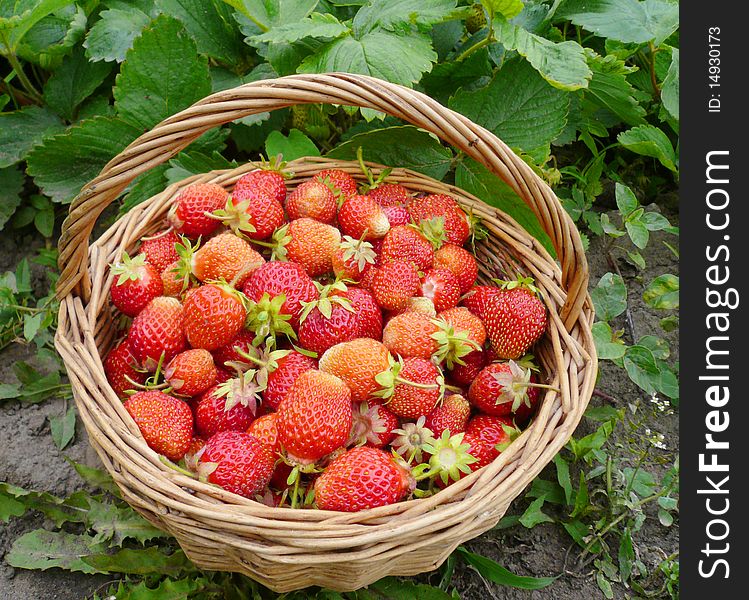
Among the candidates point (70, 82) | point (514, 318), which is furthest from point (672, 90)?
point (70, 82)

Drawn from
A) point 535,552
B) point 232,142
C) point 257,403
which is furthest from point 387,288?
point 232,142

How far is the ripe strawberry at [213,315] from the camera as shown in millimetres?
1003

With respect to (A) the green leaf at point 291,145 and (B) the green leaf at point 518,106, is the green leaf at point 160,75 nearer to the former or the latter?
(A) the green leaf at point 291,145

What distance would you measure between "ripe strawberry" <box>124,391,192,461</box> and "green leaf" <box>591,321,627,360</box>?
730 mm

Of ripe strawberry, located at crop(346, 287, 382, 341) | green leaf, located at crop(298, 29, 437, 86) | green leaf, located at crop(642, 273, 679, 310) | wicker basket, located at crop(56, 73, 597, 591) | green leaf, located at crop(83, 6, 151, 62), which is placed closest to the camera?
wicker basket, located at crop(56, 73, 597, 591)

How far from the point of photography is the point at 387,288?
1104mm

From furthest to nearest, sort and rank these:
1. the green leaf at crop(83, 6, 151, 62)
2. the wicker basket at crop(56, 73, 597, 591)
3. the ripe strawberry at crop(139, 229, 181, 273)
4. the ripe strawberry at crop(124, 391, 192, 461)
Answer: the green leaf at crop(83, 6, 151, 62) < the ripe strawberry at crop(139, 229, 181, 273) < the ripe strawberry at crop(124, 391, 192, 461) < the wicker basket at crop(56, 73, 597, 591)

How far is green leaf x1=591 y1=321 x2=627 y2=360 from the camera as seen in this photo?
1.27 metres

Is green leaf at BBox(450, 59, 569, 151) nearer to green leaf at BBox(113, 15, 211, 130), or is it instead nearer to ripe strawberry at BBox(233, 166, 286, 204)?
ripe strawberry at BBox(233, 166, 286, 204)

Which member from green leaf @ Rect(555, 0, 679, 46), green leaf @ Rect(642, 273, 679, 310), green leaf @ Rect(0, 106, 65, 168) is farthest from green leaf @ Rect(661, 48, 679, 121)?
green leaf @ Rect(0, 106, 65, 168)

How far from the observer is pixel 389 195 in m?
1.27

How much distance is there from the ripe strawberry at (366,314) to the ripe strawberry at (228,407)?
0.18m

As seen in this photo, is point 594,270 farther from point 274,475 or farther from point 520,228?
point 274,475

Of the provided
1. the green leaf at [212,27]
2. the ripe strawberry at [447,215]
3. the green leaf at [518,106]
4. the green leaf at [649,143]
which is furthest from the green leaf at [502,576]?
the green leaf at [212,27]
